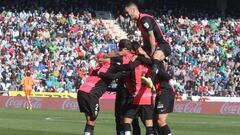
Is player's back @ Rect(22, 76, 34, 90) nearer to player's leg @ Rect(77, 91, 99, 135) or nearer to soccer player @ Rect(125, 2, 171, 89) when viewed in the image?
player's leg @ Rect(77, 91, 99, 135)

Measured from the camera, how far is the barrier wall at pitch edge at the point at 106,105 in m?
37.8

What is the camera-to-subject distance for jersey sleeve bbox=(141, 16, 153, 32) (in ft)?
43.7

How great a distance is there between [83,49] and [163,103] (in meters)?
30.9

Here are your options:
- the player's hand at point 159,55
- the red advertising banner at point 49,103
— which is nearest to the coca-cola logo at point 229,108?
the red advertising banner at point 49,103

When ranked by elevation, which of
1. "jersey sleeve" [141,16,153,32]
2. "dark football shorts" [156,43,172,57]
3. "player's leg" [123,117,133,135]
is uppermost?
"jersey sleeve" [141,16,153,32]

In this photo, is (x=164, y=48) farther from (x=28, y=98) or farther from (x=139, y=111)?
(x=28, y=98)

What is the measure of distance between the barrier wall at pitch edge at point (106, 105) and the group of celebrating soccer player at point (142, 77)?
2329 cm

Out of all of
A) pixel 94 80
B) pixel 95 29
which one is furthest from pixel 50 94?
pixel 94 80

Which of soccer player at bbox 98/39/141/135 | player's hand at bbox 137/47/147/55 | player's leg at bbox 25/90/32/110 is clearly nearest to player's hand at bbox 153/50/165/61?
player's hand at bbox 137/47/147/55

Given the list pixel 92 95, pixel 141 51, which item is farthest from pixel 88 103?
pixel 141 51

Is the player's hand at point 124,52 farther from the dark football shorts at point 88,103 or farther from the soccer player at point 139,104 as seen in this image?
the dark football shorts at point 88,103

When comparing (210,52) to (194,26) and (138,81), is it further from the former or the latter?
(138,81)

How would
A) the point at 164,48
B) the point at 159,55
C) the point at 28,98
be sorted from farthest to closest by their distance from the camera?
the point at 28,98
the point at 164,48
the point at 159,55

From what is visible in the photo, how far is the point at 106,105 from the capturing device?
38.4 m
